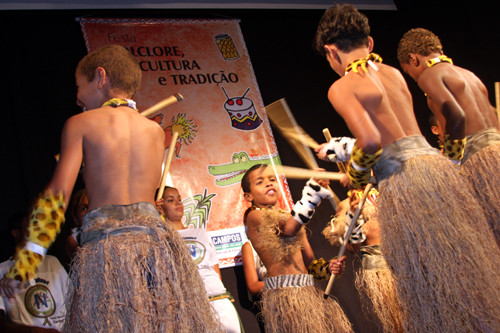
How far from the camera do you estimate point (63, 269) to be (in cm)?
319

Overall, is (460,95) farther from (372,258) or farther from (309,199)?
(372,258)

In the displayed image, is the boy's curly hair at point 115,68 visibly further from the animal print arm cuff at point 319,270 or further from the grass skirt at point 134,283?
the animal print arm cuff at point 319,270

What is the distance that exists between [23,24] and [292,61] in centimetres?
237

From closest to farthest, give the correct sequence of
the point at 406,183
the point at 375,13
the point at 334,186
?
the point at 406,183 < the point at 334,186 < the point at 375,13

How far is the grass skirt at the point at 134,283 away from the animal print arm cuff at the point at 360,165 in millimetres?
973

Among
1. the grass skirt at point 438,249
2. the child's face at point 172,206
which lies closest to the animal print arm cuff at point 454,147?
the grass skirt at point 438,249

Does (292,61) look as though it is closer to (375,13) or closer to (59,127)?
(375,13)

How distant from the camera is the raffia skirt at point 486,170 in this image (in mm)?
2635

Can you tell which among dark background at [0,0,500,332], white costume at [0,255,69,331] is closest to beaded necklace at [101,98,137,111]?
white costume at [0,255,69,331]

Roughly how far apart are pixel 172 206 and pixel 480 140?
2.13 metres

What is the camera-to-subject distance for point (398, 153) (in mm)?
2348

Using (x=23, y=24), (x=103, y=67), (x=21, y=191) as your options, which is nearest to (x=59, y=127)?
(x=21, y=191)

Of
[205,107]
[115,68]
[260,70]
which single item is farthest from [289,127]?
[115,68]

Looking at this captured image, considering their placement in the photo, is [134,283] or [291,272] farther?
[291,272]
